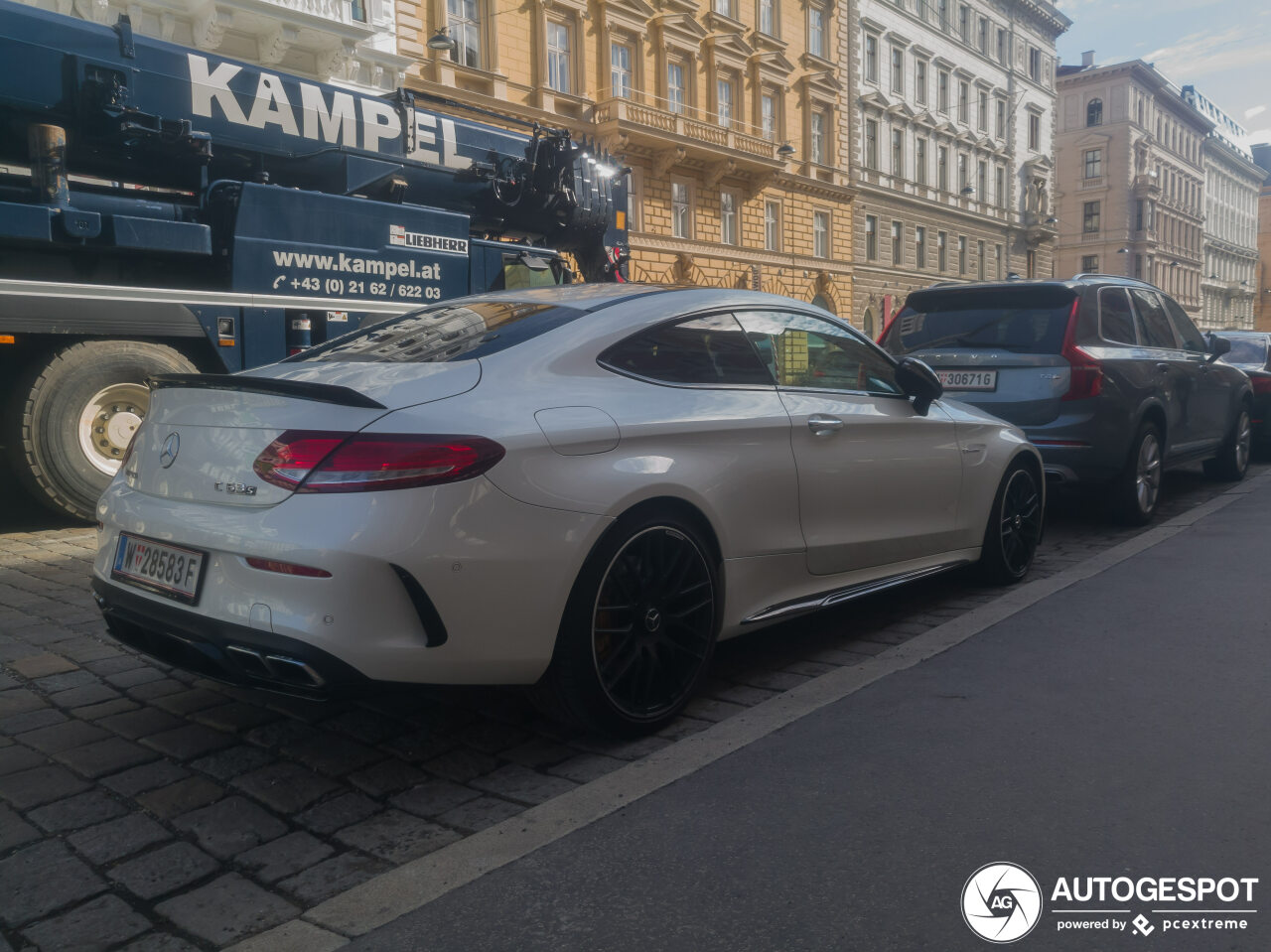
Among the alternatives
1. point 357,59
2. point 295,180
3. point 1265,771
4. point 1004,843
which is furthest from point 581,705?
point 357,59

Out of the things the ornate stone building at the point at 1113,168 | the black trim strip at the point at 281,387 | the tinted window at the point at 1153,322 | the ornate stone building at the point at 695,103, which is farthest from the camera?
the ornate stone building at the point at 1113,168

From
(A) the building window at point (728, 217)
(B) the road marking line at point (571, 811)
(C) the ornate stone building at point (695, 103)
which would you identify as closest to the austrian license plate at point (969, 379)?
(B) the road marking line at point (571, 811)

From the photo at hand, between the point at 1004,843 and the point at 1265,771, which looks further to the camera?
the point at 1265,771

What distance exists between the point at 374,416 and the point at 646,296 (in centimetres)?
130

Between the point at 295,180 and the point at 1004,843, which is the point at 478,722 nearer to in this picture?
the point at 1004,843

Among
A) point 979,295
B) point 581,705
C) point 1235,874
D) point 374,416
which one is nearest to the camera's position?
point 1235,874

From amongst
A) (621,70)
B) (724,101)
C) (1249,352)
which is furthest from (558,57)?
(1249,352)

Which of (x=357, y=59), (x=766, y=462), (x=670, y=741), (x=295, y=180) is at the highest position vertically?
(x=357, y=59)

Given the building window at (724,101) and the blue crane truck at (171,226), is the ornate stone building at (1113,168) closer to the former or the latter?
the building window at (724,101)

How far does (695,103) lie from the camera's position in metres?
31.9

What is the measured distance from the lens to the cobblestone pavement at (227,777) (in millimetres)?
2383

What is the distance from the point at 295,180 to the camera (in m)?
8.81

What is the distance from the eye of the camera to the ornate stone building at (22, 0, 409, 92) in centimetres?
1825

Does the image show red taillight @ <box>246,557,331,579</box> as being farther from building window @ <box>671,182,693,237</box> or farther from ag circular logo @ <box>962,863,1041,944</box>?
building window @ <box>671,182,693,237</box>
